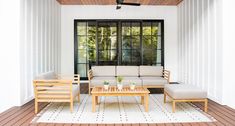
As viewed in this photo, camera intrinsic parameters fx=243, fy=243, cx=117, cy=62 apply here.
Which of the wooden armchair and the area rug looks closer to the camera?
the area rug

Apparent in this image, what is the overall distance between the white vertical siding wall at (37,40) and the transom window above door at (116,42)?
1027mm

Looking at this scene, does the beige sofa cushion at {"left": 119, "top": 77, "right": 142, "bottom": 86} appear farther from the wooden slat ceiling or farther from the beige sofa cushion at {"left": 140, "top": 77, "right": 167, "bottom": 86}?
the wooden slat ceiling

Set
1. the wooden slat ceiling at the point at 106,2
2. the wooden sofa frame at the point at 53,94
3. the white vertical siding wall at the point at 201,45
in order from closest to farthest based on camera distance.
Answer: the wooden sofa frame at the point at 53,94 < the white vertical siding wall at the point at 201,45 < the wooden slat ceiling at the point at 106,2

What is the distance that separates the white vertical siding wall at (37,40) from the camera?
553 centimetres

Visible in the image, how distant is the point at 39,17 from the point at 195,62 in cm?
467

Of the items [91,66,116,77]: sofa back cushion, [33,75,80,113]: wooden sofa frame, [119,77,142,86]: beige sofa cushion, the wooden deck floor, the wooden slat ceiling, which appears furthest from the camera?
the wooden slat ceiling

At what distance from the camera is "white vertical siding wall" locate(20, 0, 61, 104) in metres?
5.53

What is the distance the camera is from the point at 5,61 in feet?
17.2

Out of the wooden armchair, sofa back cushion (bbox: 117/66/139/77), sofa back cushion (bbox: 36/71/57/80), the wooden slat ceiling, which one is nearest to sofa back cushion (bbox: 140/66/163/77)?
sofa back cushion (bbox: 117/66/139/77)

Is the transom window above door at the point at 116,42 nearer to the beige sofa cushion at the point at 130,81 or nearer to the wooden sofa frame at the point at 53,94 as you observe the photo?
the beige sofa cushion at the point at 130,81

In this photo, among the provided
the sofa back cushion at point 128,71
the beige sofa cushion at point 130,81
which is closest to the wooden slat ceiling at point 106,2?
the sofa back cushion at point 128,71

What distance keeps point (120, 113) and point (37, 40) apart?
3168 millimetres

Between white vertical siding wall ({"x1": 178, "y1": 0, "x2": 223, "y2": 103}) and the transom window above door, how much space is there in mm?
1049

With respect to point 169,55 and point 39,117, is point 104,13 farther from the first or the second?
point 39,117
